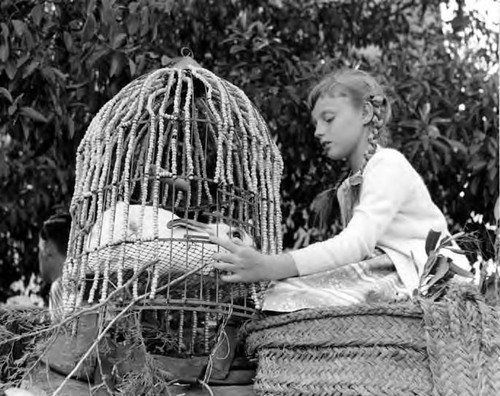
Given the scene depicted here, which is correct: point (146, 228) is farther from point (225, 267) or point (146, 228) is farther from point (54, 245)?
point (54, 245)

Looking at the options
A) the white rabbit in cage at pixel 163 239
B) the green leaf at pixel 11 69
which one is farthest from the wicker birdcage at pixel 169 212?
the green leaf at pixel 11 69

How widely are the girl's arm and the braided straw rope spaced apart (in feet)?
0.42

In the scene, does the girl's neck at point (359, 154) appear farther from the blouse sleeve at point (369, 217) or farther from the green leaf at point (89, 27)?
the green leaf at point (89, 27)

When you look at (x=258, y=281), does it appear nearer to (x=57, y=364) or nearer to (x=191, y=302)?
(x=191, y=302)

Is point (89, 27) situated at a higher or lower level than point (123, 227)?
higher

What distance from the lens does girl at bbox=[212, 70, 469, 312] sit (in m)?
2.44

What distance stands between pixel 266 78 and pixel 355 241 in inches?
77.5

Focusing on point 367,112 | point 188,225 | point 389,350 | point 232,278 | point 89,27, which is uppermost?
point 89,27

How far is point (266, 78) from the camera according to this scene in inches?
170

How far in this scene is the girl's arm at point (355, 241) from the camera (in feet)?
7.81

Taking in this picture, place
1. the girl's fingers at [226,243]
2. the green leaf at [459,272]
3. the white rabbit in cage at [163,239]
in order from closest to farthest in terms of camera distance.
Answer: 1. the green leaf at [459,272]
2. the girl's fingers at [226,243]
3. the white rabbit in cage at [163,239]

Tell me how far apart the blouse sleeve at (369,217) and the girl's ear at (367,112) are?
130mm

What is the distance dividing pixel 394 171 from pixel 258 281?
450 millimetres

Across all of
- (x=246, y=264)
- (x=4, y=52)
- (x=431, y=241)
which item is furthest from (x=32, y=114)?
(x=431, y=241)
